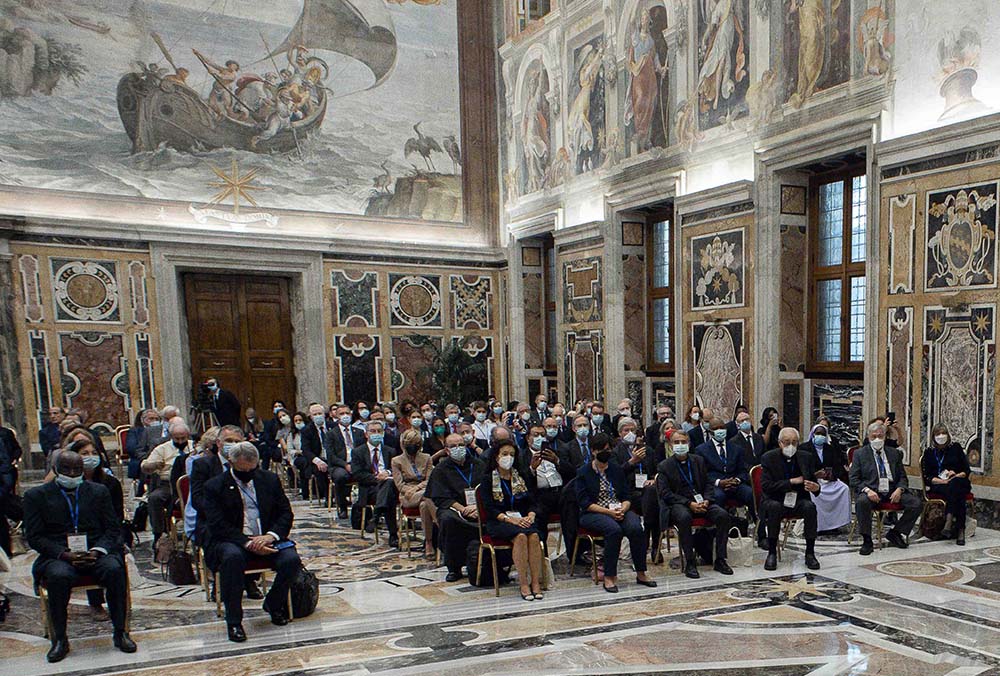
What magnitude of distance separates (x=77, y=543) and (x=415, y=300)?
1254cm

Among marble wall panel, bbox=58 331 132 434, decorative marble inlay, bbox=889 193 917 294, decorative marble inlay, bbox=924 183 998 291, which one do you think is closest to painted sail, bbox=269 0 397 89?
marble wall panel, bbox=58 331 132 434

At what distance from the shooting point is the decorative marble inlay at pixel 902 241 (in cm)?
890

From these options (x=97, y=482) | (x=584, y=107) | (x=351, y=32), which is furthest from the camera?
(x=351, y=32)

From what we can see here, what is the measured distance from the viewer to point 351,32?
1675cm

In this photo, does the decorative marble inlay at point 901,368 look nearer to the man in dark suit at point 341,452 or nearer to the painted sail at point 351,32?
the man in dark suit at point 341,452

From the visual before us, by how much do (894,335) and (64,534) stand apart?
9553mm

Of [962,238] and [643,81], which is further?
[643,81]

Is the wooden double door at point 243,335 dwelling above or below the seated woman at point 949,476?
above

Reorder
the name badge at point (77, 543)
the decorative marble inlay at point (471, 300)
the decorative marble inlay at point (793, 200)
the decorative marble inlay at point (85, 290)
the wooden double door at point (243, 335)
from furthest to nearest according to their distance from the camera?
the decorative marble inlay at point (471, 300), the wooden double door at point (243, 335), the decorative marble inlay at point (85, 290), the decorative marble inlay at point (793, 200), the name badge at point (77, 543)

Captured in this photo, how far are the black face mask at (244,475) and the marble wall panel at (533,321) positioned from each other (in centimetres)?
1237

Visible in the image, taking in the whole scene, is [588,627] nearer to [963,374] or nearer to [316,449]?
[963,374]

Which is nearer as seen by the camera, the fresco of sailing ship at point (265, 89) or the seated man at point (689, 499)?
the seated man at point (689, 499)

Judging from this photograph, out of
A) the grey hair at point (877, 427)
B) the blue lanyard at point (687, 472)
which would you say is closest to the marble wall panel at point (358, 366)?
the blue lanyard at point (687, 472)

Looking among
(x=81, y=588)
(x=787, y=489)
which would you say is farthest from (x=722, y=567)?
(x=81, y=588)
